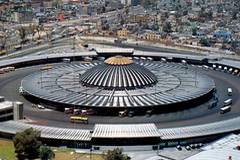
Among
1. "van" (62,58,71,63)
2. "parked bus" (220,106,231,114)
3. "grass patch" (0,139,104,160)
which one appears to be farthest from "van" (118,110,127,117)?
"van" (62,58,71,63)

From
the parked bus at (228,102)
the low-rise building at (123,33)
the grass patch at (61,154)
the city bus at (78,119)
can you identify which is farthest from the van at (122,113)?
the low-rise building at (123,33)

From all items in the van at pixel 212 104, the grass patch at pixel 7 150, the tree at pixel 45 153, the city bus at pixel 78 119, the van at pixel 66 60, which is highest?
the van at pixel 66 60

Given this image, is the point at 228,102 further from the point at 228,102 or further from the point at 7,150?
the point at 7,150

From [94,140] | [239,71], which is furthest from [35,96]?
[239,71]

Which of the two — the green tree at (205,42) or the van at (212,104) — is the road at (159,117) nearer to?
the van at (212,104)

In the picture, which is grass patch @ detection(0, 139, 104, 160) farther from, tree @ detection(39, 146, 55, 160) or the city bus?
the city bus

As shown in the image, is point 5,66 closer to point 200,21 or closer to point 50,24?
point 50,24
